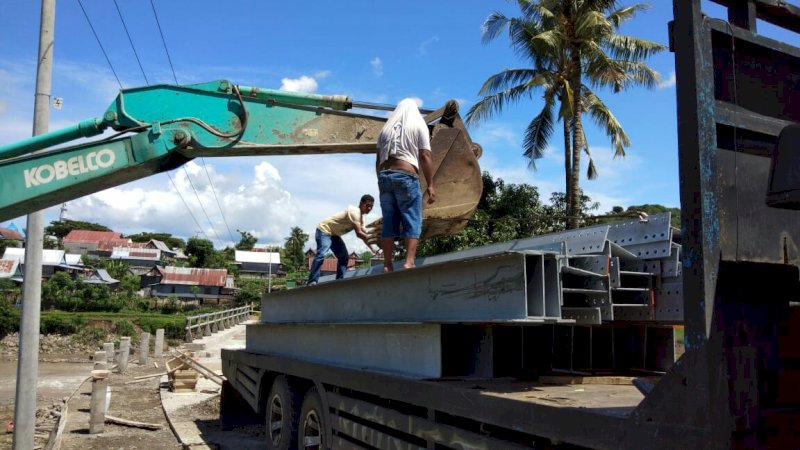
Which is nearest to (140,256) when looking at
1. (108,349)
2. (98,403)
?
(108,349)

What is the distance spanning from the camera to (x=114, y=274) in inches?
3039

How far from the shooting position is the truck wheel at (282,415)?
655 cm

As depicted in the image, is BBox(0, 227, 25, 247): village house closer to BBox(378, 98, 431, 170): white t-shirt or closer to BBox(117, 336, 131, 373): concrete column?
BBox(117, 336, 131, 373): concrete column

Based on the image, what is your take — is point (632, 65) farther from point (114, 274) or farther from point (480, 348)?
point (114, 274)

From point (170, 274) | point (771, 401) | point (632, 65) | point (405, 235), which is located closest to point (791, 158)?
point (771, 401)

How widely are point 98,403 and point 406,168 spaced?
6.63 meters

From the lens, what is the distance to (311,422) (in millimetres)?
6152

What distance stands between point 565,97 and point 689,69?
17264 millimetres

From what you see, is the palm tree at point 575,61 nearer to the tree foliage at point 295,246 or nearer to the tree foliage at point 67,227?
the tree foliage at point 295,246

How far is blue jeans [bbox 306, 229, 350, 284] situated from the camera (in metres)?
8.37

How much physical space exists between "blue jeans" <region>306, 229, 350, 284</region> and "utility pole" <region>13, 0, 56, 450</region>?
3.24 meters

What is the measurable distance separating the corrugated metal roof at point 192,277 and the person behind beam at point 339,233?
218 ft

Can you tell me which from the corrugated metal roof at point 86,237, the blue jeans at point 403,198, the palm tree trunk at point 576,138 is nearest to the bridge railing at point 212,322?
the palm tree trunk at point 576,138

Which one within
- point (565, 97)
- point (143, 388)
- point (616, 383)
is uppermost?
point (565, 97)
